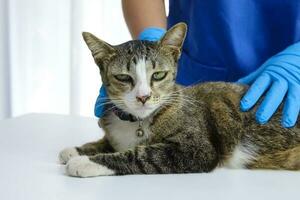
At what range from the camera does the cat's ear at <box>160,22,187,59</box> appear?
1.17 m

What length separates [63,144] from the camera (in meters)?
1.35

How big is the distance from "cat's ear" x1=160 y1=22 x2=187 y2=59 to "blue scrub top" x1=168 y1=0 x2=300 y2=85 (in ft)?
0.93

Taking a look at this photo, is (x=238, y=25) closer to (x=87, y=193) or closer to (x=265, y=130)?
(x=265, y=130)

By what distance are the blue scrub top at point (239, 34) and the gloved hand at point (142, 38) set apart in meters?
0.14

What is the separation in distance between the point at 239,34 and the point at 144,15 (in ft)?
1.04

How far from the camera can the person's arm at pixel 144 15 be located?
62.3 inches

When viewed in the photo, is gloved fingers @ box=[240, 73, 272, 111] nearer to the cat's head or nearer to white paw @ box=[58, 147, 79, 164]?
the cat's head

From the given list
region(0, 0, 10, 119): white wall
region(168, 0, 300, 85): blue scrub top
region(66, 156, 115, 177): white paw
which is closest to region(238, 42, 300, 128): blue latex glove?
region(168, 0, 300, 85): blue scrub top

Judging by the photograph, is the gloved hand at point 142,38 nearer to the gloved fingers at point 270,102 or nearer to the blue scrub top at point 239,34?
the blue scrub top at point 239,34

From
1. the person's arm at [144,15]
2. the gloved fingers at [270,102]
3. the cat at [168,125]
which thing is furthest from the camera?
the person's arm at [144,15]

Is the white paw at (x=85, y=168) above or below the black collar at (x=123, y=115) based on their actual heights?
below

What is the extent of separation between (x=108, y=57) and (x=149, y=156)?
0.27m

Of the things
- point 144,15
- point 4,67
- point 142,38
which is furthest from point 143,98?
point 4,67

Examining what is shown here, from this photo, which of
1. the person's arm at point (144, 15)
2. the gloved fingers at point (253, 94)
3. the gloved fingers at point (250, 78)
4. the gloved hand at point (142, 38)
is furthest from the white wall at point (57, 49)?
the gloved fingers at point (253, 94)
